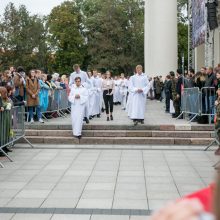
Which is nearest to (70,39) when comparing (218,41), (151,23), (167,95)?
(151,23)

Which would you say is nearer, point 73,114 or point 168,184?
point 168,184

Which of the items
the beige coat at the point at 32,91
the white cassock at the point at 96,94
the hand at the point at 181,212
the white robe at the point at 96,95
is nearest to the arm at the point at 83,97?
the beige coat at the point at 32,91

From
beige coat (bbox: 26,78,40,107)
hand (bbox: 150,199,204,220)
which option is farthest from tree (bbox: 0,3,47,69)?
hand (bbox: 150,199,204,220)

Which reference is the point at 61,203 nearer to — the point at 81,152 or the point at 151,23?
the point at 81,152

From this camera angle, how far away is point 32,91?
16.2 meters

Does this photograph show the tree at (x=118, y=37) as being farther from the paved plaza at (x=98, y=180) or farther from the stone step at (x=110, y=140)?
the paved plaza at (x=98, y=180)

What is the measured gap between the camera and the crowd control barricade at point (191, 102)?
15.5 meters

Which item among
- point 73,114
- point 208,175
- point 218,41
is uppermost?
point 218,41

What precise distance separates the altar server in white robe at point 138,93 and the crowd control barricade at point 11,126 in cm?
378

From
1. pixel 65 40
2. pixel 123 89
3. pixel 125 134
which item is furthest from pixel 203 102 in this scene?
pixel 65 40

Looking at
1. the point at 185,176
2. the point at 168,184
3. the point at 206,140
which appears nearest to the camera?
the point at 168,184

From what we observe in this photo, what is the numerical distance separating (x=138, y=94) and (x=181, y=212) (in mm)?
14938

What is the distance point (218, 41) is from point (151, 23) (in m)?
7.67

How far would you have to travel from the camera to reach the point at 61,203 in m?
6.80
